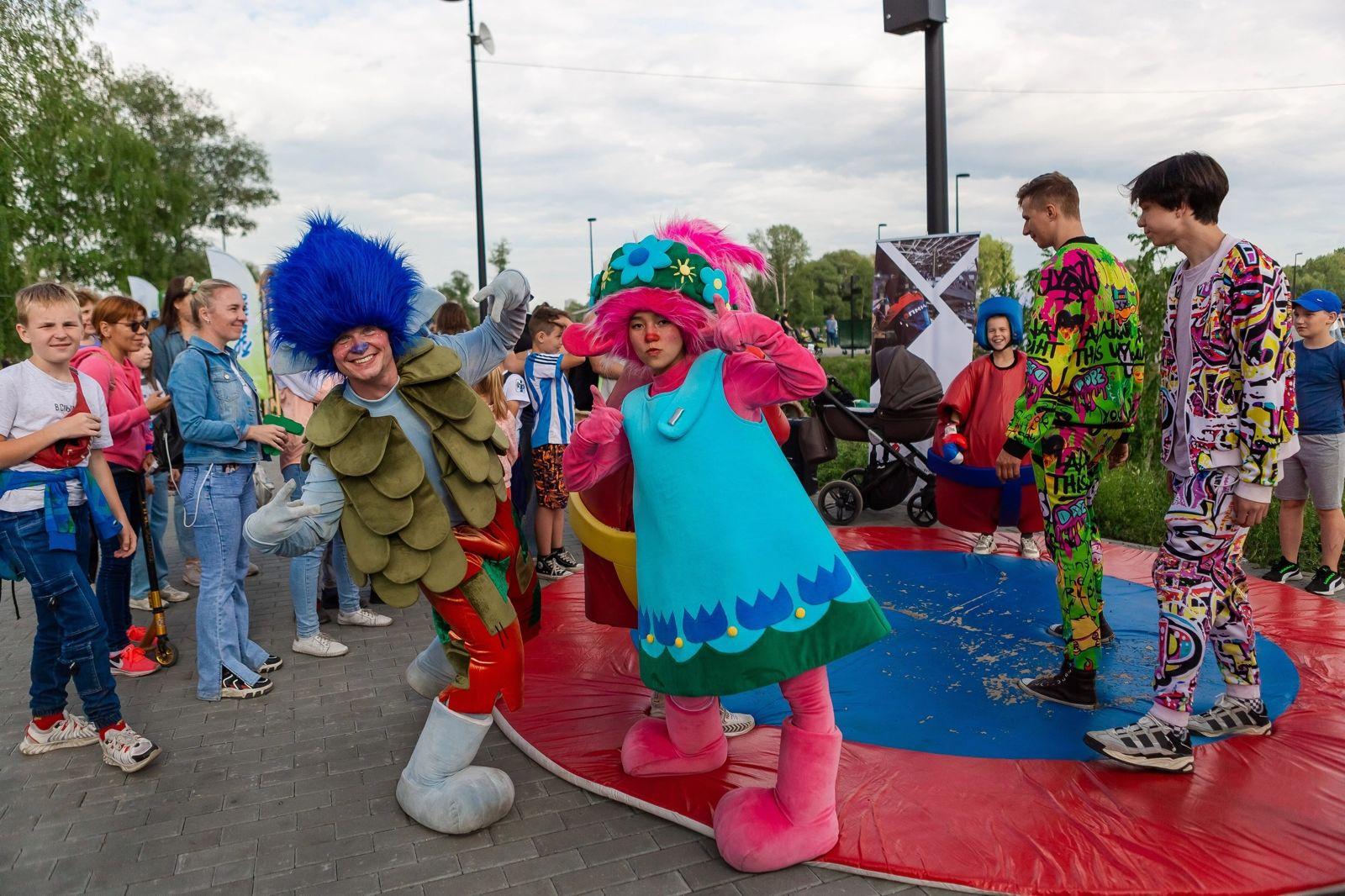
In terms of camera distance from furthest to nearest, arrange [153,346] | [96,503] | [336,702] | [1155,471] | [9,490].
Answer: [1155,471], [153,346], [336,702], [96,503], [9,490]

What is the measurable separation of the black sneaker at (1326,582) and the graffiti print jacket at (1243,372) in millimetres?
2802

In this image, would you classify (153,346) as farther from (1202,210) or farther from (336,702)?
(1202,210)

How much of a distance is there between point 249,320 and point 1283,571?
732 cm

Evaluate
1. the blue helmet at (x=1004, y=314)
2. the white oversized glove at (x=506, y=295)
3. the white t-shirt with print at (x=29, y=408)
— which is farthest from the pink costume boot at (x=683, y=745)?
the blue helmet at (x=1004, y=314)

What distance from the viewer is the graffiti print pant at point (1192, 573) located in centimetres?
291

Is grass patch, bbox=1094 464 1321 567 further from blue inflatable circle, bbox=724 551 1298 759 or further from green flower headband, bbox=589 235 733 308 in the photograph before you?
green flower headband, bbox=589 235 733 308

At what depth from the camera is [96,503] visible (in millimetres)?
3566

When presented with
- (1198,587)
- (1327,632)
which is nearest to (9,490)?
(1198,587)

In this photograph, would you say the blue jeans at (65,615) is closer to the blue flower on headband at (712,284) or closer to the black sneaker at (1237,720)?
the blue flower on headband at (712,284)

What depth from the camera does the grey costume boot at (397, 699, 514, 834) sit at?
112 inches

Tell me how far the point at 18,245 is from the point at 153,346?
1475 centimetres

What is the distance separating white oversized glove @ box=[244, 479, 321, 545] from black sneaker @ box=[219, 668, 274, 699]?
183 cm

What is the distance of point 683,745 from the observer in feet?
10.2

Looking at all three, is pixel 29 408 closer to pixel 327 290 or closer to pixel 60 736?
pixel 60 736
